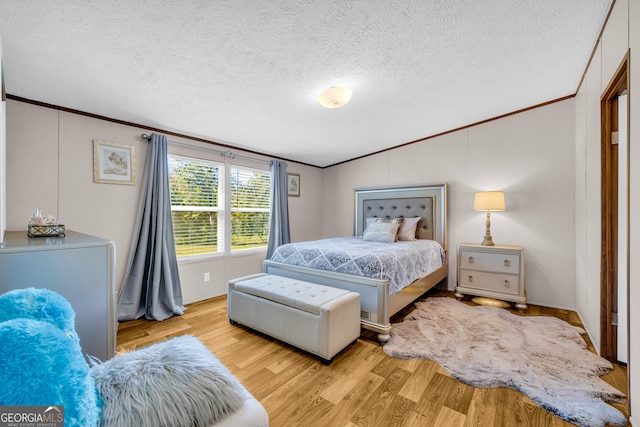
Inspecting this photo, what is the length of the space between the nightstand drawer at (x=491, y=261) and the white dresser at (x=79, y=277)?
3.58 meters

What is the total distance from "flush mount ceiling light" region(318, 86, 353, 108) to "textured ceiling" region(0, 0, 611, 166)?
0.24 ft

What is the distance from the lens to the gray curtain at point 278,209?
4188 millimetres

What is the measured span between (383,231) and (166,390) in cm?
327

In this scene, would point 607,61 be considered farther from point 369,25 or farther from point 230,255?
point 230,255

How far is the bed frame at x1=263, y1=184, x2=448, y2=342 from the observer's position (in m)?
2.33

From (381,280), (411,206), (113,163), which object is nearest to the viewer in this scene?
(381,280)

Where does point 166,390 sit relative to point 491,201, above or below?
below

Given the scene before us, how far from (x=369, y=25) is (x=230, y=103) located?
4.82 feet

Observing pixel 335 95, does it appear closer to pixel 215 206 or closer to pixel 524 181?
pixel 215 206

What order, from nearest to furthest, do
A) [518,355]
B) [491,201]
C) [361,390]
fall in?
[361,390] < [518,355] < [491,201]

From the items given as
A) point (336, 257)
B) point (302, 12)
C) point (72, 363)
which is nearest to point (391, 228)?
point (336, 257)

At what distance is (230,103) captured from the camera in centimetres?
259

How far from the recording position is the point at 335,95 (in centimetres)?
236

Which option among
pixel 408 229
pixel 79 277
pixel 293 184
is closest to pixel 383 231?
pixel 408 229
